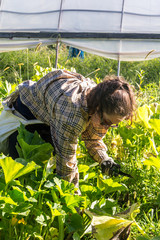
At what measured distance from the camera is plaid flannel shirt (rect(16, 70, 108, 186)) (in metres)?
1.45

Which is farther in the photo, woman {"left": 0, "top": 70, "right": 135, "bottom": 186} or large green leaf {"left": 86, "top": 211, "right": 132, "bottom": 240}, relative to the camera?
woman {"left": 0, "top": 70, "right": 135, "bottom": 186}

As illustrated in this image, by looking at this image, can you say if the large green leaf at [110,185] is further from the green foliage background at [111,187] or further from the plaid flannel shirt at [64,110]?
the plaid flannel shirt at [64,110]

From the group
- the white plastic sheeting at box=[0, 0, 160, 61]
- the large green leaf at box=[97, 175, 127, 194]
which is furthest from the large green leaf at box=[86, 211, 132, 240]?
the white plastic sheeting at box=[0, 0, 160, 61]

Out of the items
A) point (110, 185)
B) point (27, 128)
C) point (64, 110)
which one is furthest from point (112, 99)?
point (27, 128)

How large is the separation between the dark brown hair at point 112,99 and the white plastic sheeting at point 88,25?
213 cm

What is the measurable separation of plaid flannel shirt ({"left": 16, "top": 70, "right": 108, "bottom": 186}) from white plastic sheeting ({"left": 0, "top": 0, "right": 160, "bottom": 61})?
1936 mm

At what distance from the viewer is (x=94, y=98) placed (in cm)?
143

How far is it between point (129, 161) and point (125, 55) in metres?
1.96

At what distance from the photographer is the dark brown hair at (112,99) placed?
1.38 meters

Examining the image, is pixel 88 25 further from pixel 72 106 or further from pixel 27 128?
pixel 72 106

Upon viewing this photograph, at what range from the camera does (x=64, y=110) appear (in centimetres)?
145

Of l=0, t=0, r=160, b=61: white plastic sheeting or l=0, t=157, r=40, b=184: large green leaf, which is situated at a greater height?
l=0, t=0, r=160, b=61: white plastic sheeting

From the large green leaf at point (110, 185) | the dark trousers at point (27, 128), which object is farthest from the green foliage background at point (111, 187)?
the dark trousers at point (27, 128)

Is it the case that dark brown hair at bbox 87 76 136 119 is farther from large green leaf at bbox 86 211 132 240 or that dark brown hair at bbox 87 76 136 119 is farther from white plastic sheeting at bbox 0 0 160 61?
white plastic sheeting at bbox 0 0 160 61
